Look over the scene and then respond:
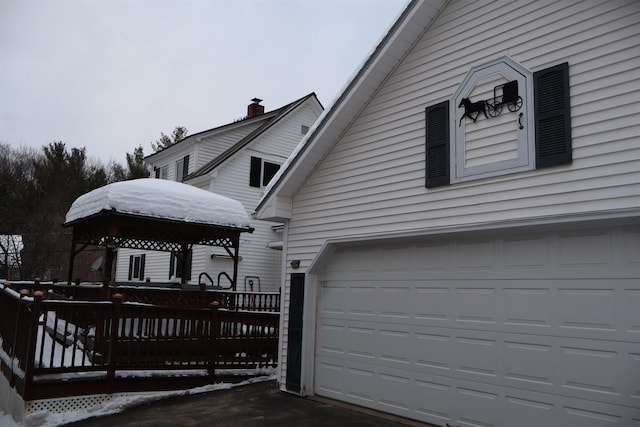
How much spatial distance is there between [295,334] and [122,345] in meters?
2.86

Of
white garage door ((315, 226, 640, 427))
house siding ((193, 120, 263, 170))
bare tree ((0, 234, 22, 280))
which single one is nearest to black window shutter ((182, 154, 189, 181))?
house siding ((193, 120, 263, 170))

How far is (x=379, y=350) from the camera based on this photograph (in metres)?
7.11

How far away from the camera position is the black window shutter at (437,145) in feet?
20.9

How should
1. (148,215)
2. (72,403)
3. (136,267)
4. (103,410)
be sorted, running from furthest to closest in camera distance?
(136,267) → (148,215) → (103,410) → (72,403)

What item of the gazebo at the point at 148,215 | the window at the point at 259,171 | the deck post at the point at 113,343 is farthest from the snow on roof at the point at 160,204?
the window at the point at 259,171

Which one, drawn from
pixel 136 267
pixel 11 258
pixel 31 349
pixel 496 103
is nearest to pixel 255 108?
pixel 136 267

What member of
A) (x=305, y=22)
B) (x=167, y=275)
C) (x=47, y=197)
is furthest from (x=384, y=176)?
(x=47, y=197)

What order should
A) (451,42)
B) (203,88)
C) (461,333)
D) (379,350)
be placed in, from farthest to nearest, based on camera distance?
(203,88) → (379,350) → (451,42) → (461,333)

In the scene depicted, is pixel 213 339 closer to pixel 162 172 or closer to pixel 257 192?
pixel 257 192

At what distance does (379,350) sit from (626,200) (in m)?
3.80

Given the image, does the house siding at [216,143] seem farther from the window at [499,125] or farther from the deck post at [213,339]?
the window at [499,125]

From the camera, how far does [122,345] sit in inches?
320

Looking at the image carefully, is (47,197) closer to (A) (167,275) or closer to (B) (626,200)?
(A) (167,275)

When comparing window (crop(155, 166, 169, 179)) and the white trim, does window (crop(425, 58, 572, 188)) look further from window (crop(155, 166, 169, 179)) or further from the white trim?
window (crop(155, 166, 169, 179))
